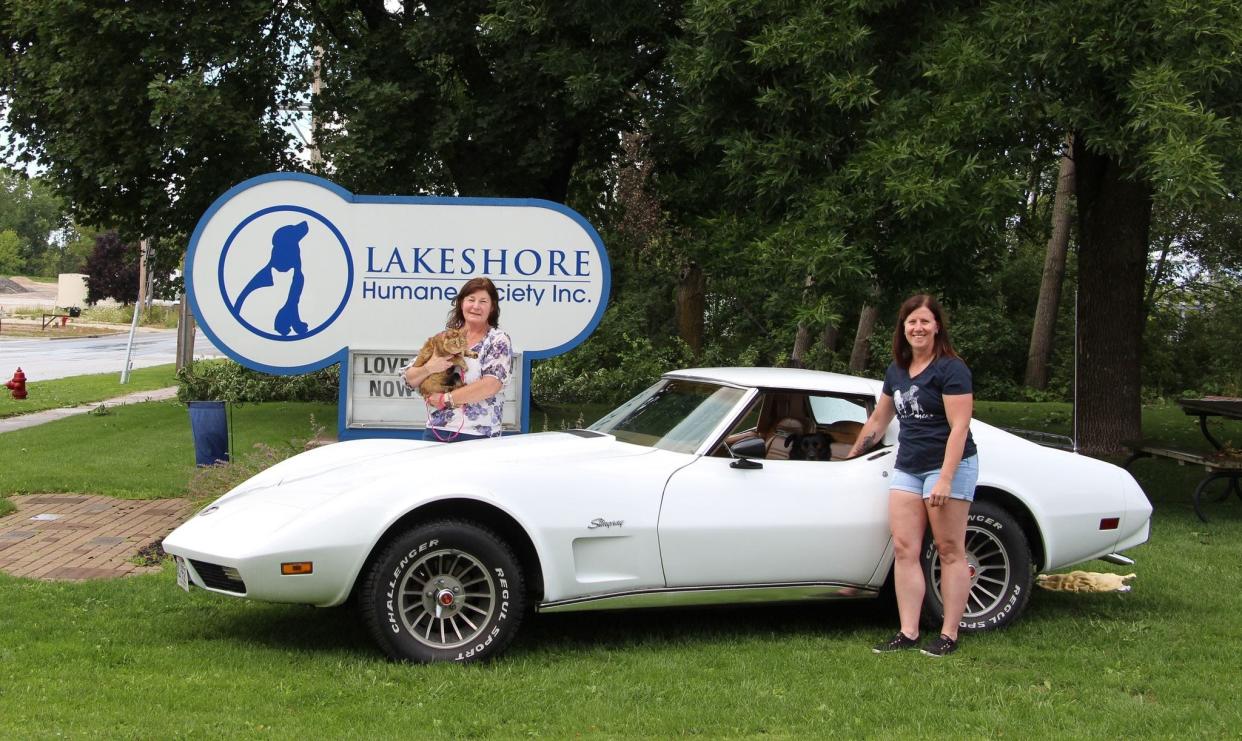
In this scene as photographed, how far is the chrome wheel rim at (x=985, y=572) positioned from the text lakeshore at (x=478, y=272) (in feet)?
13.5

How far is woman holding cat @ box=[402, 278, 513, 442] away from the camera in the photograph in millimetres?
7168

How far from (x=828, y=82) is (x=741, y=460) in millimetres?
5082

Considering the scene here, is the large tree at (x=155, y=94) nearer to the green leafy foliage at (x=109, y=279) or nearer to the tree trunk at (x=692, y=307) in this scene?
the tree trunk at (x=692, y=307)

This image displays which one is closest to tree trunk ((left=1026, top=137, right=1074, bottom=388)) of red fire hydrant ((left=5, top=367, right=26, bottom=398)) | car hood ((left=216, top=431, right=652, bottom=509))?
red fire hydrant ((left=5, top=367, right=26, bottom=398))

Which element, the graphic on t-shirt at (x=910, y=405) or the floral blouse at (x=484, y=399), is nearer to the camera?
the graphic on t-shirt at (x=910, y=405)

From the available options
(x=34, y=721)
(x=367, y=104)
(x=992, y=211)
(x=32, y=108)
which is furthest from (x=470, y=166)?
(x=34, y=721)

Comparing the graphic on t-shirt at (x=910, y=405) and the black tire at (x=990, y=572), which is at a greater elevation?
the graphic on t-shirt at (x=910, y=405)

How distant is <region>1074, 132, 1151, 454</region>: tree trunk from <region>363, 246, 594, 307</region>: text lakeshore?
614 centimetres

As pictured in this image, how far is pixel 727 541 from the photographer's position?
19.4 feet

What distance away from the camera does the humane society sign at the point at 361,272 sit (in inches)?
373

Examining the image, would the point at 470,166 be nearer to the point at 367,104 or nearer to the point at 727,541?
the point at 367,104

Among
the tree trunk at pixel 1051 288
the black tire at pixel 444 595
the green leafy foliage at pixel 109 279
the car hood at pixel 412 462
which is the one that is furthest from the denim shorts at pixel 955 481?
the green leafy foliage at pixel 109 279

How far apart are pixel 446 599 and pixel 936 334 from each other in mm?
2575

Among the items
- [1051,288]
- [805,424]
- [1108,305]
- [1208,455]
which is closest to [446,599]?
[805,424]
